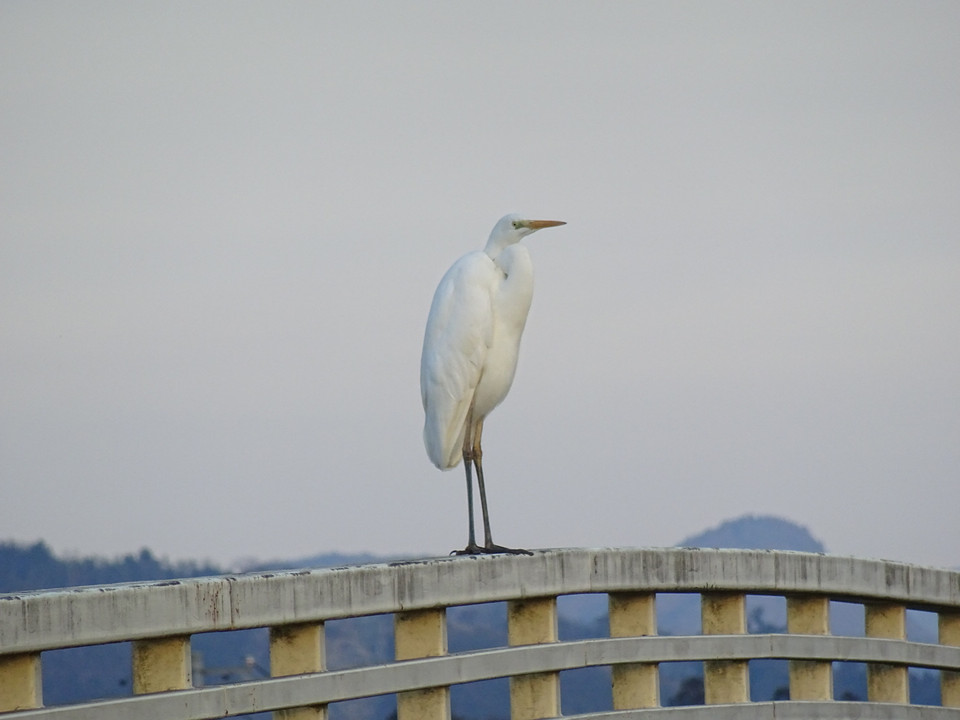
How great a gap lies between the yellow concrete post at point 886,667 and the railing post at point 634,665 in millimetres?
1562

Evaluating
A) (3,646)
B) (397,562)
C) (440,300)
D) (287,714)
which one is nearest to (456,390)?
(440,300)

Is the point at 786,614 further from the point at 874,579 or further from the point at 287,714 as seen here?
the point at 287,714

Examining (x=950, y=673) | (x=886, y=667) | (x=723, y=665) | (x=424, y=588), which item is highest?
→ (x=424, y=588)

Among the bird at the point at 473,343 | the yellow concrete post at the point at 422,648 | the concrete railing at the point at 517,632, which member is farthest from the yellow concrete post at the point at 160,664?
the bird at the point at 473,343

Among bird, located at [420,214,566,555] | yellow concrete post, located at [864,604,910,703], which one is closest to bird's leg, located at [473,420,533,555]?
bird, located at [420,214,566,555]

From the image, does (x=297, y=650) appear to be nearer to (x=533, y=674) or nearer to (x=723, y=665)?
(x=533, y=674)

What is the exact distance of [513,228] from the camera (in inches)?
316

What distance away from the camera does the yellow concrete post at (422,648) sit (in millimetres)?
5098

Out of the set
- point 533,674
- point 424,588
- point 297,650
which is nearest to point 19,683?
point 297,650

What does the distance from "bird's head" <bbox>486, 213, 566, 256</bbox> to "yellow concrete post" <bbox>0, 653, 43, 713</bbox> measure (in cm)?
455

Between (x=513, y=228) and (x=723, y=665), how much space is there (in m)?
2.74

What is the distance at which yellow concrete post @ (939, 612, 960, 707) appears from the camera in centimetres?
760

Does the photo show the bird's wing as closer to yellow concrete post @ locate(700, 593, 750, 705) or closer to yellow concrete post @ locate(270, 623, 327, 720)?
yellow concrete post @ locate(700, 593, 750, 705)

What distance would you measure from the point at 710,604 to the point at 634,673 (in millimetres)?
591
